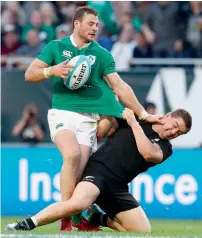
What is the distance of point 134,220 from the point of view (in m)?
10.9

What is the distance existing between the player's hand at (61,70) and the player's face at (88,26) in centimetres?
56

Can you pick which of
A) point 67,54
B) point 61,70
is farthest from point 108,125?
point 61,70

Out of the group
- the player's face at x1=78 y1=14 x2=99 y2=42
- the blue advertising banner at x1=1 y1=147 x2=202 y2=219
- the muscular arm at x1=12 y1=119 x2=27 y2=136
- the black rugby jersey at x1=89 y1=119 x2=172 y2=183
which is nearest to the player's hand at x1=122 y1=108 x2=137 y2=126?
the black rugby jersey at x1=89 y1=119 x2=172 y2=183

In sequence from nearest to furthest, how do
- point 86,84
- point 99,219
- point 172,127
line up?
point 172,127, point 86,84, point 99,219

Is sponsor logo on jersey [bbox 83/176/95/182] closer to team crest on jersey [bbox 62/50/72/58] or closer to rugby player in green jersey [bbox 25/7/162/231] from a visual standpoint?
rugby player in green jersey [bbox 25/7/162/231]

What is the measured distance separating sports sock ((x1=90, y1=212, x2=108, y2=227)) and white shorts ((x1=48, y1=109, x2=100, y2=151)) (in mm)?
827

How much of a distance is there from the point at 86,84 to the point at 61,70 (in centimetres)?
67

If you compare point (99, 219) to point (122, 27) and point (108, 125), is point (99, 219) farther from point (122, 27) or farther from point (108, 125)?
point (122, 27)

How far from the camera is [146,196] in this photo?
634 inches

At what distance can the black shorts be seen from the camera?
35.1 feet

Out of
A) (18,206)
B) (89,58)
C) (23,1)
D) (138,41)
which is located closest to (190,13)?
(138,41)

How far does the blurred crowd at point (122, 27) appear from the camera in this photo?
17.5m

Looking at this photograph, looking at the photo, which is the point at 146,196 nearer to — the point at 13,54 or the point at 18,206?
the point at 18,206

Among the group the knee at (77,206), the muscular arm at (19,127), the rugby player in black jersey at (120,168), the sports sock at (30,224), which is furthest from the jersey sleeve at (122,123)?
the muscular arm at (19,127)
